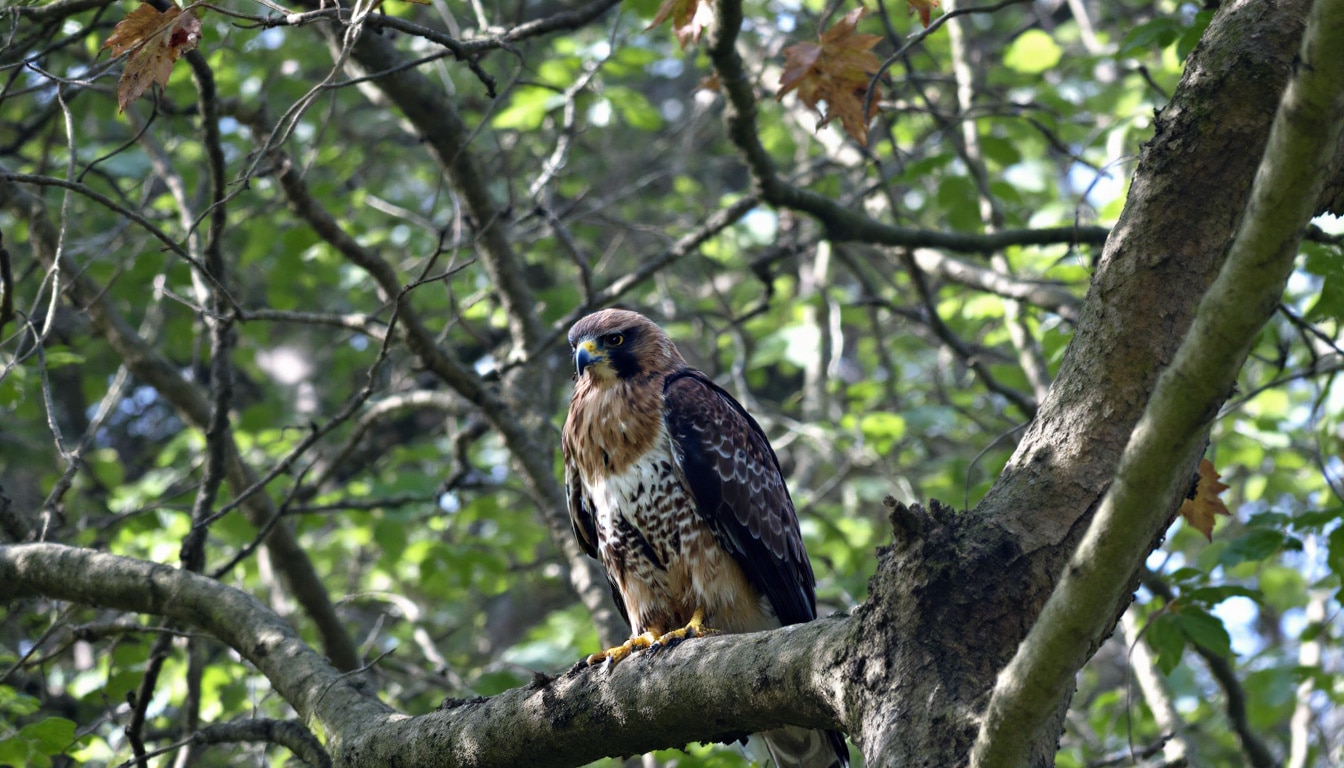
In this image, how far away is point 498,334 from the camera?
31.2ft

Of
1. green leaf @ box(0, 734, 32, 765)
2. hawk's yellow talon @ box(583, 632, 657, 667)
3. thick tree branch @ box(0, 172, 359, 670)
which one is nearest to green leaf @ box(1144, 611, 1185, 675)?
→ hawk's yellow talon @ box(583, 632, 657, 667)

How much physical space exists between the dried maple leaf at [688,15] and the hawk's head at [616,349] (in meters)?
1.24

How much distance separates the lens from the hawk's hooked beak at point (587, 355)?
4598 millimetres

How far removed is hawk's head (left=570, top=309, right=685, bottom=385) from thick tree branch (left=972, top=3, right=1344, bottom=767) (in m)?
3.10

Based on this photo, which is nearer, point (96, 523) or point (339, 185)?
point (96, 523)

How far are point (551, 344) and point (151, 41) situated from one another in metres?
2.50

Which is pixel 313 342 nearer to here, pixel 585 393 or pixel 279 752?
pixel 279 752

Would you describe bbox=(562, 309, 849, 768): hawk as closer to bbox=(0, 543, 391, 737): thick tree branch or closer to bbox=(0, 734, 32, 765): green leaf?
bbox=(0, 543, 391, 737): thick tree branch

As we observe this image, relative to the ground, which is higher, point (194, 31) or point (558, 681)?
point (194, 31)

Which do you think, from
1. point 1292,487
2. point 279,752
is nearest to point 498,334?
point 279,752

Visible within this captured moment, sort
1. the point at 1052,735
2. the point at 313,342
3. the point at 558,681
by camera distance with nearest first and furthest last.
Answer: the point at 1052,735, the point at 558,681, the point at 313,342

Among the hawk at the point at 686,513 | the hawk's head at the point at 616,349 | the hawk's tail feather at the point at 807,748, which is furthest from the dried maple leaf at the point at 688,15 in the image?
the hawk's tail feather at the point at 807,748

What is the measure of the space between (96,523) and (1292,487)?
795cm

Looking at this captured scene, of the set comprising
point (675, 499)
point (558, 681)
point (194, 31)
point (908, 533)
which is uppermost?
point (194, 31)
